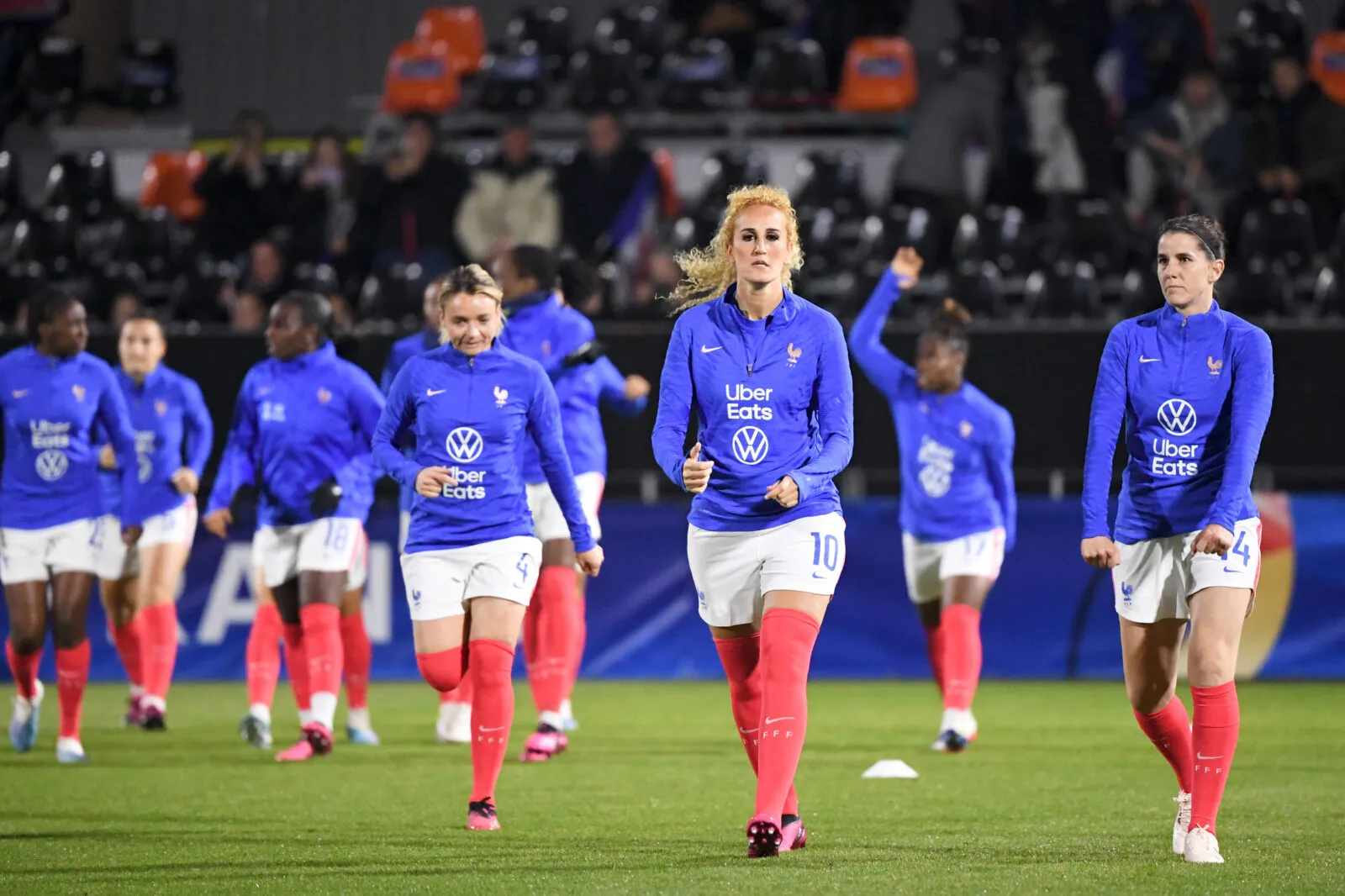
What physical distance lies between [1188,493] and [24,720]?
6848 millimetres

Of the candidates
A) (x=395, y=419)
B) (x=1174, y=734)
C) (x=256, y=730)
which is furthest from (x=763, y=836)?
(x=256, y=730)

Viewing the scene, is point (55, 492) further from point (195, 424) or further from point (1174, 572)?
point (1174, 572)

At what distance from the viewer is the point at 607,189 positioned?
18.0 m

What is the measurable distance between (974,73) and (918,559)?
27.7 feet

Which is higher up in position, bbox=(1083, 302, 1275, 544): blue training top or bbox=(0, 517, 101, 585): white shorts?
bbox=(1083, 302, 1275, 544): blue training top

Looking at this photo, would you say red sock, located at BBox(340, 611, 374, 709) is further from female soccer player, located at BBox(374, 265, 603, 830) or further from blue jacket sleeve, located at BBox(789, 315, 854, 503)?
blue jacket sleeve, located at BBox(789, 315, 854, 503)

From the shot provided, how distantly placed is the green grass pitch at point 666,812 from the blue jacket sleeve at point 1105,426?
1.23 meters

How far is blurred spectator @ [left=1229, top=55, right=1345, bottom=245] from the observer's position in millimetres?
17141

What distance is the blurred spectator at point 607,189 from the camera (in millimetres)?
17953

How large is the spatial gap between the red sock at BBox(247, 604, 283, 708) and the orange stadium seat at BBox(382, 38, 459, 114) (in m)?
10.9

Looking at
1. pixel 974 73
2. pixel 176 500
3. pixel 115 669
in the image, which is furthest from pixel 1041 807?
pixel 974 73

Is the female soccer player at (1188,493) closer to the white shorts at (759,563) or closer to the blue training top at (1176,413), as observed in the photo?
the blue training top at (1176,413)

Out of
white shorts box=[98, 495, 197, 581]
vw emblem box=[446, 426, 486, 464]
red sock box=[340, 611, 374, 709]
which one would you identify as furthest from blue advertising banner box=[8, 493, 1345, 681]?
vw emblem box=[446, 426, 486, 464]

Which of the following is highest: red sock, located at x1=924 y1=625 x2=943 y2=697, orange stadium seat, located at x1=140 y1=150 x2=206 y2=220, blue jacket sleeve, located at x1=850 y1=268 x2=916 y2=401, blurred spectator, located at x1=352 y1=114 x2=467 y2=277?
orange stadium seat, located at x1=140 y1=150 x2=206 y2=220
